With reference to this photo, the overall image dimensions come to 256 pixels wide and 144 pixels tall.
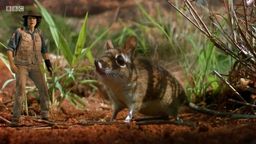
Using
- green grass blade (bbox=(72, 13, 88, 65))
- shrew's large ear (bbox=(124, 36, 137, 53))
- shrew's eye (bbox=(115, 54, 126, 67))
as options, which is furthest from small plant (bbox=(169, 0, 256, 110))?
green grass blade (bbox=(72, 13, 88, 65))

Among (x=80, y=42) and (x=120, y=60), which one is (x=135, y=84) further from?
(x=80, y=42)

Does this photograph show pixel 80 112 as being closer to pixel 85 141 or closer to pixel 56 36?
pixel 56 36

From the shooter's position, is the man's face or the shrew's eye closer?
the man's face

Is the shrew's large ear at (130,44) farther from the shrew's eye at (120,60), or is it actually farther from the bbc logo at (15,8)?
the bbc logo at (15,8)

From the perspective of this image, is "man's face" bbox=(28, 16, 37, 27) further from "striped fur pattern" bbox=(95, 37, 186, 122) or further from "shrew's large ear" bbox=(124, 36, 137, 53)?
"shrew's large ear" bbox=(124, 36, 137, 53)

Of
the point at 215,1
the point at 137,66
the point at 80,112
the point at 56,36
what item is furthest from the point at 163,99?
the point at 215,1

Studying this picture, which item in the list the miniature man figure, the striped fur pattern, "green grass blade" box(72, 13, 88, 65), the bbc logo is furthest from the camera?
"green grass blade" box(72, 13, 88, 65)
